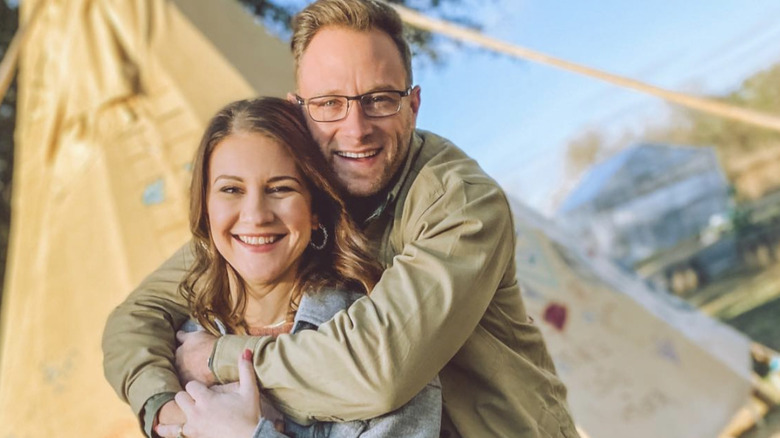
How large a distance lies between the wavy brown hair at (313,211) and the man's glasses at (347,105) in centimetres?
5

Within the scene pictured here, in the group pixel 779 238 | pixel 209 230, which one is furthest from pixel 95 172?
pixel 779 238

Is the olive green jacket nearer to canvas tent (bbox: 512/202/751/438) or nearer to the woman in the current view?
the woman

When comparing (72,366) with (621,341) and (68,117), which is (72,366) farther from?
(621,341)

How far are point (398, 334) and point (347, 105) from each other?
567 mm

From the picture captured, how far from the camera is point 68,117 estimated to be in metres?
3.86

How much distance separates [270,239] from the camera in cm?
160

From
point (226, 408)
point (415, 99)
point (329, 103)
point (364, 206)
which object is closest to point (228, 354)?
point (226, 408)

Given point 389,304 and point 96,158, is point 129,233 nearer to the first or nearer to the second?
point 96,158

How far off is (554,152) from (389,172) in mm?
32269

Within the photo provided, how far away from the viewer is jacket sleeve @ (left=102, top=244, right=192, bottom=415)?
164cm

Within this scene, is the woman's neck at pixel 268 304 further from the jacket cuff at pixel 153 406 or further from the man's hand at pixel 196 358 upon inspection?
the jacket cuff at pixel 153 406

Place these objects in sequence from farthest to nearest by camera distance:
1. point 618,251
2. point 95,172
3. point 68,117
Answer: point 618,251, point 68,117, point 95,172

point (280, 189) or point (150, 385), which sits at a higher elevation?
point (280, 189)

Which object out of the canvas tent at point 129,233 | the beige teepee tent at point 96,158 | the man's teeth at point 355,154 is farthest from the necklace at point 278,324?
the beige teepee tent at point 96,158
